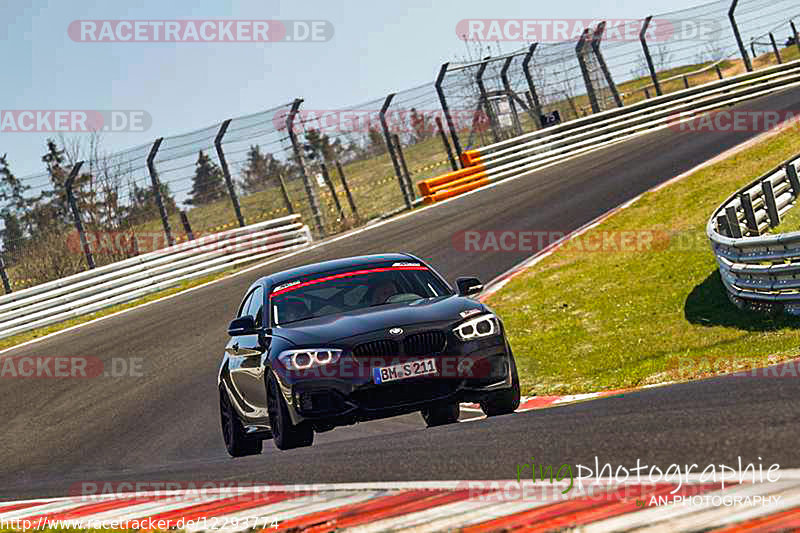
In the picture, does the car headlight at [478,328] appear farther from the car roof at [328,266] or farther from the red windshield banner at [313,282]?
the car roof at [328,266]

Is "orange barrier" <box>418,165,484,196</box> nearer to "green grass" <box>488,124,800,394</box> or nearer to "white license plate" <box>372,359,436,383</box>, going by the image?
"green grass" <box>488,124,800,394</box>

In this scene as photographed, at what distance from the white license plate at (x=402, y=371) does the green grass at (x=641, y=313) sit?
11.2 ft

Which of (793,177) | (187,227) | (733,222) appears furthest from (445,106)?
(733,222)

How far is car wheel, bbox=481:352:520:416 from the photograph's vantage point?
844 centimetres

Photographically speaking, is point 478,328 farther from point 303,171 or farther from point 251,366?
point 303,171

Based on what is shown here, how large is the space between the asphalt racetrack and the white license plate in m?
0.40

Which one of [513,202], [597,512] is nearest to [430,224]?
[513,202]

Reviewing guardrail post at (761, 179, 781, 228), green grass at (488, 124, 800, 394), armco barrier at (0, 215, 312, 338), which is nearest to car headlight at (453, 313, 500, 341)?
green grass at (488, 124, 800, 394)

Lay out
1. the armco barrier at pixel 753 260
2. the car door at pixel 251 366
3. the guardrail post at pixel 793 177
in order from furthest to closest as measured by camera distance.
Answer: the guardrail post at pixel 793 177 → the armco barrier at pixel 753 260 → the car door at pixel 251 366

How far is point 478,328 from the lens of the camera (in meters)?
8.22

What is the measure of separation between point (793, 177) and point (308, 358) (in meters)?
12.8

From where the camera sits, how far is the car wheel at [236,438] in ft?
32.3

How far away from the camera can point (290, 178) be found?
26.3 metres

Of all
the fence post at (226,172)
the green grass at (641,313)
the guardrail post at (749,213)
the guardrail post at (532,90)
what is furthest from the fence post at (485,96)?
the guardrail post at (749,213)
